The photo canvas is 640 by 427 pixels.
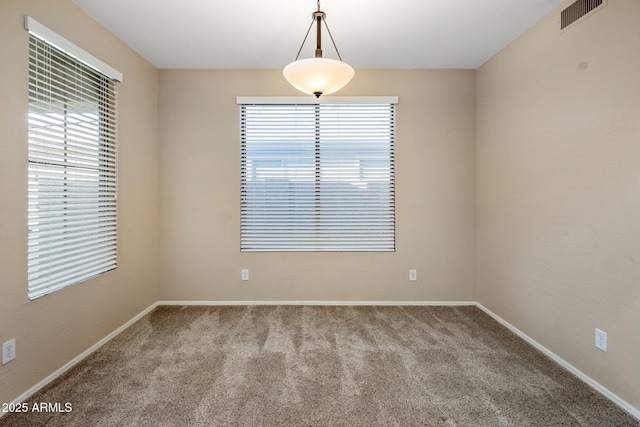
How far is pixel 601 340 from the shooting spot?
2.04m

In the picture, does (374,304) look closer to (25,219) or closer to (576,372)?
(576,372)

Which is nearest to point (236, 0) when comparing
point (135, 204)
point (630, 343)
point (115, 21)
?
point (115, 21)

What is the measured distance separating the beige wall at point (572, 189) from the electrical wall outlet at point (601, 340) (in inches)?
1.4

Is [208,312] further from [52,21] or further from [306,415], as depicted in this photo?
[52,21]

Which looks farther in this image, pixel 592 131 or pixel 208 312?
pixel 208 312

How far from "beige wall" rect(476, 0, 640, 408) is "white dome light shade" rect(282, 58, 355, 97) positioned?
1626 mm

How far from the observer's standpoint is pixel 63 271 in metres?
2.28

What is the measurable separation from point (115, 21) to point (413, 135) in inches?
117

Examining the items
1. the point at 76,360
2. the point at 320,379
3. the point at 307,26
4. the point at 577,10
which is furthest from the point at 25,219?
the point at 577,10

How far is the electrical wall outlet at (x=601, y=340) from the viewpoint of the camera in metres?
2.02

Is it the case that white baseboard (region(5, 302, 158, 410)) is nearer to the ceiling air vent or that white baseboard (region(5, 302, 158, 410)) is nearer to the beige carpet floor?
the beige carpet floor

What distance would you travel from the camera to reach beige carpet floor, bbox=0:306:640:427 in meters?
1.79

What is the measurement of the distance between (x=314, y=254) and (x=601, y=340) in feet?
8.13

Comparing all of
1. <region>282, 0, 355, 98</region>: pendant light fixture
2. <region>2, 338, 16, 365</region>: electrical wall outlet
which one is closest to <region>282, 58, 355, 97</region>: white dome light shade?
<region>282, 0, 355, 98</region>: pendant light fixture
